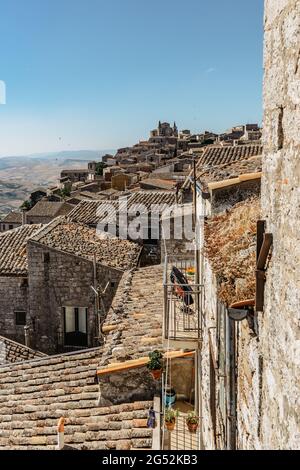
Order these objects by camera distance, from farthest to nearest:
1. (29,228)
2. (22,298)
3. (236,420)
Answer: (29,228) → (22,298) → (236,420)

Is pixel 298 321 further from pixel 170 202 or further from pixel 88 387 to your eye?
pixel 170 202

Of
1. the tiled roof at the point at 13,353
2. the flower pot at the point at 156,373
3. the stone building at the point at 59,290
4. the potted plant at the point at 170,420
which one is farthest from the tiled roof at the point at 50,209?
the potted plant at the point at 170,420

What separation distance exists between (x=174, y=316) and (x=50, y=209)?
44472 millimetres

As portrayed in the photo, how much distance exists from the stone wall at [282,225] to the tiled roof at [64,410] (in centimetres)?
448

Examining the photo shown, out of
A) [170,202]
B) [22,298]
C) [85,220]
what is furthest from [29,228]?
[170,202]

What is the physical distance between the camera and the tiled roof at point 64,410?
680 centimetres

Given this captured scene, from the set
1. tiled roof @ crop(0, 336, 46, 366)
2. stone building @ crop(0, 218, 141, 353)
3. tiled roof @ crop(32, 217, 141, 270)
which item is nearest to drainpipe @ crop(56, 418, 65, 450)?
tiled roof @ crop(0, 336, 46, 366)

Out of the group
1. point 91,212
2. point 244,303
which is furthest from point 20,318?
point 244,303

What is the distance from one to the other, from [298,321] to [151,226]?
56.3 feet

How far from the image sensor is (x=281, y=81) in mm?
2676

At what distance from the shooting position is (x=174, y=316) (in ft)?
24.9

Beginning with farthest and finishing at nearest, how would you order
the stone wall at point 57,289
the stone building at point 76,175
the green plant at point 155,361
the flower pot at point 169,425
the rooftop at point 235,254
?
the stone building at point 76,175, the stone wall at point 57,289, the green plant at point 155,361, the flower pot at point 169,425, the rooftop at point 235,254

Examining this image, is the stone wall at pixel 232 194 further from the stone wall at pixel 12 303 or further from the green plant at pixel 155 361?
the stone wall at pixel 12 303

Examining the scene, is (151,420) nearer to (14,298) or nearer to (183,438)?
(183,438)
